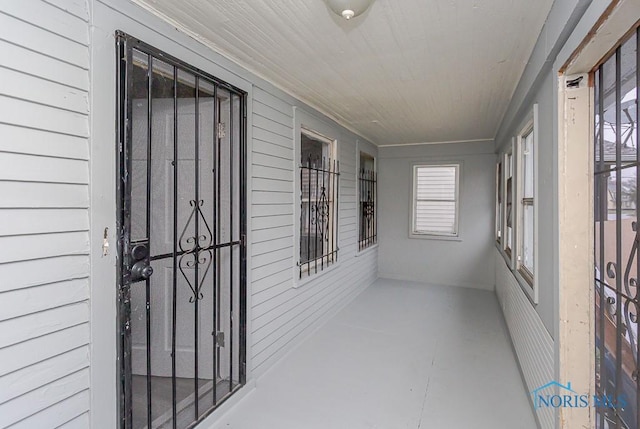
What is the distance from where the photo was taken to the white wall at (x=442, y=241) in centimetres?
548

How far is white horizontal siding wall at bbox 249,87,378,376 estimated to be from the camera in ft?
8.68

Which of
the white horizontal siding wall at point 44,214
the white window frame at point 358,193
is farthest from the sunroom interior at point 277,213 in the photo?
the white window frame at point 358,193

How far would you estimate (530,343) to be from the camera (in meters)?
2.41

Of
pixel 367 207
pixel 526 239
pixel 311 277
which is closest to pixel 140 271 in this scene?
pixel 311 277

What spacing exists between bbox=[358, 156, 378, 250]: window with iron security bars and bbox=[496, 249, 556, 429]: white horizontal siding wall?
2383 millimetres

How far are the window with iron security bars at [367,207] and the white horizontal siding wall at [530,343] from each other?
238 cm

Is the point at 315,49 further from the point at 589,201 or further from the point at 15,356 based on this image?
the point at 15,356

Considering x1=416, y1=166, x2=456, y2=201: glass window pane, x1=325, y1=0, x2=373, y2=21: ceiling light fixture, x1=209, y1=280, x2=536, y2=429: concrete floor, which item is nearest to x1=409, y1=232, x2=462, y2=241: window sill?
x1=416, y1=166, x2=456, y2=201: glass window pane

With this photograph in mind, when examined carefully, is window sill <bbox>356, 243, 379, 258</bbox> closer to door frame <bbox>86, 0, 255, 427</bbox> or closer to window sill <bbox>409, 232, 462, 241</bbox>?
window sill <bbox>409, 232, 462, 241</bbox>

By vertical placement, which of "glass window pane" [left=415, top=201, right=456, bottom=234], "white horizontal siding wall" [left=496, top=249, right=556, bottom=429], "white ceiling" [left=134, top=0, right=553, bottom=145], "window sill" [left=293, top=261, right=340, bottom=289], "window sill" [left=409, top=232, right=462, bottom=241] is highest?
"white ceiling" [left=134, top=0, right=553, bottom=145]

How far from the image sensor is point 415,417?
2.23 meters

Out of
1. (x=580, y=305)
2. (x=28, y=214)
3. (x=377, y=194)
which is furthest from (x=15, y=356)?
(x=377, y=194)

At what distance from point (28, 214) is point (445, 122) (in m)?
4.29

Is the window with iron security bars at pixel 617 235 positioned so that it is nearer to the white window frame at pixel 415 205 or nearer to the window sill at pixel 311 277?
the window sill at pixel 311 277
